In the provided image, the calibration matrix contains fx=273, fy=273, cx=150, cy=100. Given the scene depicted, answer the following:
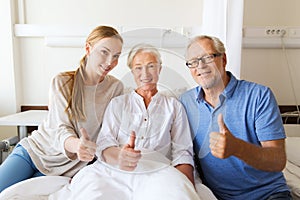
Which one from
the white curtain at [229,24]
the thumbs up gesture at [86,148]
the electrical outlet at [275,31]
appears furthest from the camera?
the electrical outlet at [275,31]

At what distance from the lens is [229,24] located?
1514mm

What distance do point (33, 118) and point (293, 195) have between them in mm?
1398

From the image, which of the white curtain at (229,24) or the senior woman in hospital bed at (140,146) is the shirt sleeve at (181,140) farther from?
the white curtain at (229,24)

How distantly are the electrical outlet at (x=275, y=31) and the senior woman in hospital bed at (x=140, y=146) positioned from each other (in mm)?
1172

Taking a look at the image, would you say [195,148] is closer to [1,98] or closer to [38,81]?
[38,81]

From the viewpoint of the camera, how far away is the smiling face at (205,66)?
1.02 meters

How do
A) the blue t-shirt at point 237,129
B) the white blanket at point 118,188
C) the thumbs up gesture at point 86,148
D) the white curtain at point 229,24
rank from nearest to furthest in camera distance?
1. the white blanket at point 118,188
2. the thumbs up gesture at point 86,148
3. the blue t-shirt at point 237,129
4. the white curtain at point 229,24

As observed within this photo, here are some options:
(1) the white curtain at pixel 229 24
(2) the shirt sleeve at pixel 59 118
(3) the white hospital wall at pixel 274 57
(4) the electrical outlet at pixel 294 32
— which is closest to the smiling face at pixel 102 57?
(2) the shirt sleeve at pixel 59 118

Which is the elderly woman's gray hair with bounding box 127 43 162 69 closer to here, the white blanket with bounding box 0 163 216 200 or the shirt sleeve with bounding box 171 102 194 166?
the shirt sleeve with bounding box 171 102 194 166

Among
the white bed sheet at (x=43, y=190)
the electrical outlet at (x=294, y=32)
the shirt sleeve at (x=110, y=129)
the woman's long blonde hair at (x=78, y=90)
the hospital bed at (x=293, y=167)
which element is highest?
the electrical outlet at (x=294, y=32)

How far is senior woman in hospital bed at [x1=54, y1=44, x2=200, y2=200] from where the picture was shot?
89cm

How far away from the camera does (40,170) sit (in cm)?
118

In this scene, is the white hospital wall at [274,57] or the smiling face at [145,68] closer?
the smiling face at [145,68]

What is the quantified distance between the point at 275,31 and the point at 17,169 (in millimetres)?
1752
